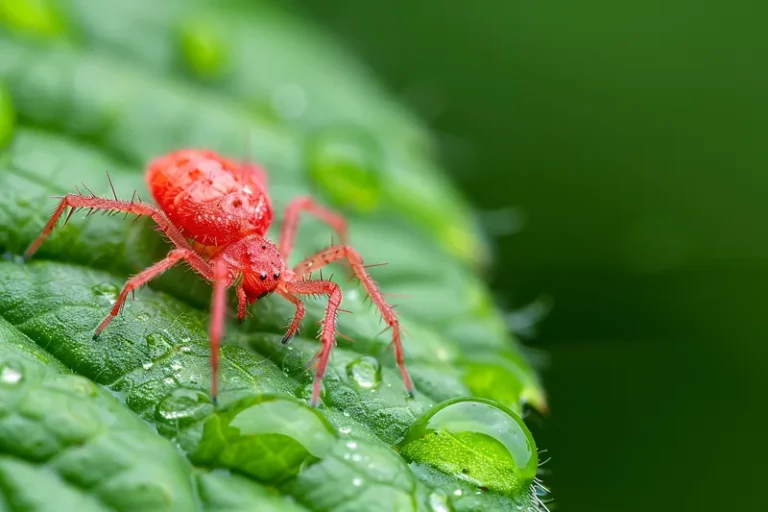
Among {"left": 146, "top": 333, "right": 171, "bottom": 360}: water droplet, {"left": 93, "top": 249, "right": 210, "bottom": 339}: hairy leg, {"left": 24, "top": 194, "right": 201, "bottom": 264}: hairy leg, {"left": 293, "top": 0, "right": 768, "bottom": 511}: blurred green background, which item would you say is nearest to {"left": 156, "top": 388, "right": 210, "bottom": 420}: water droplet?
{"left": 146, "top": 333, "right": 171, "bottom": 360}: water droplet

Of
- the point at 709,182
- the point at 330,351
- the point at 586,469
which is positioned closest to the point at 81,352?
the point at 330,351

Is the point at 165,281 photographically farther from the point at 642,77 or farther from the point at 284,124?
the point at 642,77

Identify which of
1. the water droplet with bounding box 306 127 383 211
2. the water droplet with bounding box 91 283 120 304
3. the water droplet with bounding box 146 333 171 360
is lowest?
the water droplet with bounding box 146 333 171 360

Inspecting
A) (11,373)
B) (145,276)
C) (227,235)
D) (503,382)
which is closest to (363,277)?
(227,235)

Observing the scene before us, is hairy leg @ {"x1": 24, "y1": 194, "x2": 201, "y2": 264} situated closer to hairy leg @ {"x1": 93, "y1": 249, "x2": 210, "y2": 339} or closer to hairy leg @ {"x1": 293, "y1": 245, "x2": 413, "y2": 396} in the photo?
hairy leg @ {"x1": 93, "y1": 249, "x2": 210, "y2": 339}

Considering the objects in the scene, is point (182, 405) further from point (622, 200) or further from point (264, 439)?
point (622, 200)

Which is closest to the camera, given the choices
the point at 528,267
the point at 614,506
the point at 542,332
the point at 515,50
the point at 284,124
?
the point at 614,506
